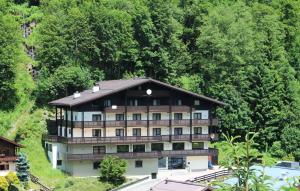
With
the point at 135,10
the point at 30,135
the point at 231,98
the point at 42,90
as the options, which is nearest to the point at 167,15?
the point at 135,10

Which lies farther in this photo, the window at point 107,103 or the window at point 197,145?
the window at point 197,145

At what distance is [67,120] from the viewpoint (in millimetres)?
61250

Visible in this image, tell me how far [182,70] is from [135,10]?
9.29 m

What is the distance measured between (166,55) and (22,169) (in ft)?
87.2

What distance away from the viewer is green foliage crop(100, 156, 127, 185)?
186 feet

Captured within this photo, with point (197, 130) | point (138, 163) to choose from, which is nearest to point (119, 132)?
point (138, 163)

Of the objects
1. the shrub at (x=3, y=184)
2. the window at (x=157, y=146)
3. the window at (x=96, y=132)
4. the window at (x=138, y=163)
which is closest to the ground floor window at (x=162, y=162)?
the window at (x=157, y=146)

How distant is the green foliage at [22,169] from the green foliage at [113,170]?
6.65 m

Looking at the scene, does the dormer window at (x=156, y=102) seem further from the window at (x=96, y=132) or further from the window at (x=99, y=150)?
the window at (x=99, y=150)

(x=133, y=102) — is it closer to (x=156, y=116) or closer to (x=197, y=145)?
(x=156, y=116)

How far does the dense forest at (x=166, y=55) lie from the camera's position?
6862cm

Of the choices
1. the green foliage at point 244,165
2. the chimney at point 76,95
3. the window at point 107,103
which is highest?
the chimney at point 76,95

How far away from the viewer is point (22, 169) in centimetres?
5438

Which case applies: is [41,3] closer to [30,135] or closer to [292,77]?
[30,135]
